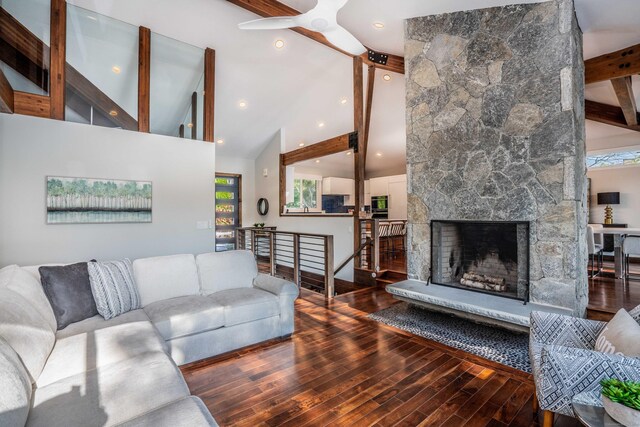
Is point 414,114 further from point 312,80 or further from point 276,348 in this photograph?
point 276,348

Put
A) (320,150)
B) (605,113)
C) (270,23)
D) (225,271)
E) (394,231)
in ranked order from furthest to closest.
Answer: (394,231), (320,150), (605,113), (225,271), (270,23)

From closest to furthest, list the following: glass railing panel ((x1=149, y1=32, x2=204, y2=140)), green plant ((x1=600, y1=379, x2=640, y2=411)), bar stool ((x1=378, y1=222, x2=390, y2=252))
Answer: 1. green plant ((x1=600, y1=379, x2=640, y2=411))
2. glass railing panel ((x1=149, y1=32, x2=204, y2=140))
3. bar stool ((x1=378, y1=222, x2=390, y2=252))

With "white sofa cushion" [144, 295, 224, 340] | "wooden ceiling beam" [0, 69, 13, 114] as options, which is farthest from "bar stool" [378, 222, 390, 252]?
"wooden ceiling beam" [0, 69, 13, 114]

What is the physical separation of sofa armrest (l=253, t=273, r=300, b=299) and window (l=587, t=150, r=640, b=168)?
7.89 meters

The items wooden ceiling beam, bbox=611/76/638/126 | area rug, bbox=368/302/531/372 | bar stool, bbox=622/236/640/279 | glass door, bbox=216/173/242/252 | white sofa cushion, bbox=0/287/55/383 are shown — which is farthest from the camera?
glass door, bbox=216/173/242/252

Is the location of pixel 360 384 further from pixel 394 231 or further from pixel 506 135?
pixel 394 231

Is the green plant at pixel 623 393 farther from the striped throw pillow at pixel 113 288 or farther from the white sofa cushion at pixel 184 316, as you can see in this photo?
the striped throw pillow at pixel 113 288

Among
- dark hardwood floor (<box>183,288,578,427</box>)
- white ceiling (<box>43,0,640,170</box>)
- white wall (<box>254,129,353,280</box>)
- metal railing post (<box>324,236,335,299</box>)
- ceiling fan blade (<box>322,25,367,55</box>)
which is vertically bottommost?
dark hardwood floor (<box>183,288,578,427</box>)

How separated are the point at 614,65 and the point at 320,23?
12.7 ft

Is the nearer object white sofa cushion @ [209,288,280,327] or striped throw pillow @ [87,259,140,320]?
striped throw pillow @ [87,259,140,320]

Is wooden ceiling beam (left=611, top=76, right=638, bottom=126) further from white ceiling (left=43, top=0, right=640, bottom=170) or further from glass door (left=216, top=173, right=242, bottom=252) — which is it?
glass door (left=216, top=173, right=242, bottom=252)

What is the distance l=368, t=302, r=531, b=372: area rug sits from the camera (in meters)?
2.79

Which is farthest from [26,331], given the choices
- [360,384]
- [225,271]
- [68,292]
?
[360,384]

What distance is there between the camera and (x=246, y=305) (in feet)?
9.60
